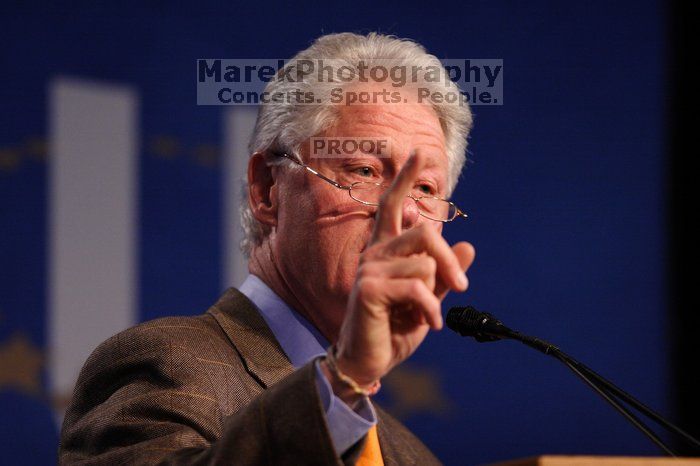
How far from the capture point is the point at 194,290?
8.97ft

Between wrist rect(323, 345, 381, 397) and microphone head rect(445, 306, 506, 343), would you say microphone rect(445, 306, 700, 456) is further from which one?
wrist rect(323, 345, 381, 397)

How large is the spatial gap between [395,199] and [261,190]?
903mm

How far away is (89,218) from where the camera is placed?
8.70ft

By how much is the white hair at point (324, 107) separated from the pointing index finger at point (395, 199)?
0.78 m

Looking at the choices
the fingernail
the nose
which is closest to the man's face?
the nose

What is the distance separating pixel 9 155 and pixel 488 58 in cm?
155

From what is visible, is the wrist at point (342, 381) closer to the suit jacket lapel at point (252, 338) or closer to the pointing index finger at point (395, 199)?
the pointing index finger at point (395, 199)

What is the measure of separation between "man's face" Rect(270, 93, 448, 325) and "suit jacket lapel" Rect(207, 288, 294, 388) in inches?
4.9

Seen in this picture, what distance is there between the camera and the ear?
2.03m

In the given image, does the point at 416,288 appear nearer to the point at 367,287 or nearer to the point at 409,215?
the point at 367,287

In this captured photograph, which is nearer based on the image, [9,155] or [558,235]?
[9,155]

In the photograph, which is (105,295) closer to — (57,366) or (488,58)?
(57,366)

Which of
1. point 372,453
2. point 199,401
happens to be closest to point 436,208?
point 372,453

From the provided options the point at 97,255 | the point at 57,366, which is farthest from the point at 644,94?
the point at 57,366
